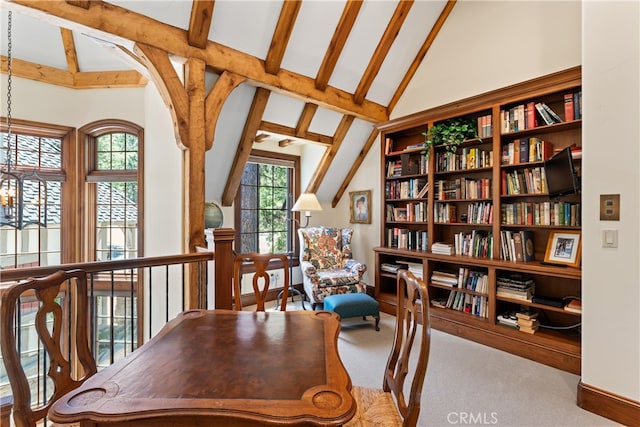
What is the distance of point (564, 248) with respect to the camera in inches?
107

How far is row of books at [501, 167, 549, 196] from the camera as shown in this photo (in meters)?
2.88

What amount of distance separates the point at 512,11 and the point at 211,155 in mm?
3653

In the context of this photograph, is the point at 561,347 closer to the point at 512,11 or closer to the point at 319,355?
the point at 319,355

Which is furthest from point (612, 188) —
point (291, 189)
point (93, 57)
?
point (93, 57)

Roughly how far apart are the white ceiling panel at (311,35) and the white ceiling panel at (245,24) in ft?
0.86

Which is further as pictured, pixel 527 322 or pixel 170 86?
pixel 527 322

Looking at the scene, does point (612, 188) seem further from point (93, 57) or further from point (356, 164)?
point (93, 57)

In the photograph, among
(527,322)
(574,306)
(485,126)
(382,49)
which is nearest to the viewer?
(574,306)

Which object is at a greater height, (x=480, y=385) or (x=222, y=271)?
(x=222, y=271)

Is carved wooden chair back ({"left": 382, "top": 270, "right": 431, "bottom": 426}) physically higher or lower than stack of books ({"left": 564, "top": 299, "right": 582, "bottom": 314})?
higher

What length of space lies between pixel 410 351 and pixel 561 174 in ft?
7.68

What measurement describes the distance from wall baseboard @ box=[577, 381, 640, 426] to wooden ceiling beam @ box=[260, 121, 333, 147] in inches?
143

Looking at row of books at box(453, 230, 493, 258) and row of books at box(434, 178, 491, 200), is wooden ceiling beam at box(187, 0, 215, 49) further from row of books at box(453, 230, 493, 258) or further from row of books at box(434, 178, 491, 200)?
row of books at box(453, 230, 493, 258)

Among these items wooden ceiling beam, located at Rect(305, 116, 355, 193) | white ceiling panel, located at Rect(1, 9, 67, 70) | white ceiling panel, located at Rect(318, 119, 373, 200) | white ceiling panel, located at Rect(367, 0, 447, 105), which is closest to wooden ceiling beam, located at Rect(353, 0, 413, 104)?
white ceiling panel, located at Rect(367, 0, 447, 105)
